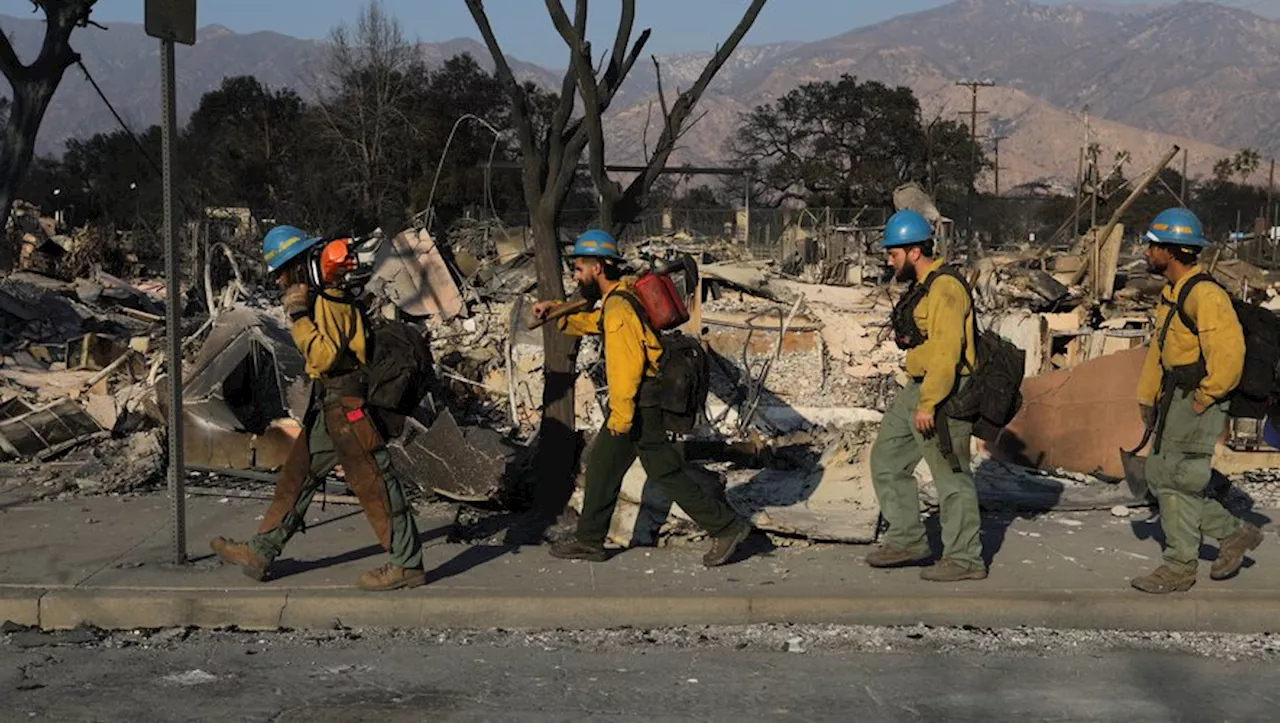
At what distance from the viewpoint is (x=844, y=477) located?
282 inches

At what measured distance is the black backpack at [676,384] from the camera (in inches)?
234

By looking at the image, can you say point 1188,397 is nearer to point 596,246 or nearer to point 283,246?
point 596,246

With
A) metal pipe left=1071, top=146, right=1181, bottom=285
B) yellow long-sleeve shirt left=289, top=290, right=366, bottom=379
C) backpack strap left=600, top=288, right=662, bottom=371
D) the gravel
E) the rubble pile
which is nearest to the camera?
the gravel

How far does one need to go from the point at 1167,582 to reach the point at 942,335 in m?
1.56

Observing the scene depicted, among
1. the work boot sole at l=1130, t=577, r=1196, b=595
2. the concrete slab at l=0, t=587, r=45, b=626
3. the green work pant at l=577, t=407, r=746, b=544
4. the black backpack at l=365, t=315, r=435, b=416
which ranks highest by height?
the black backpack at l=365, t=315, r=435, b=416

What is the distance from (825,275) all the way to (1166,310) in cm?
1695

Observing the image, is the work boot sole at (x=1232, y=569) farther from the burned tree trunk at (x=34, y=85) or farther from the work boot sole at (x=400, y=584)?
the burned tree trunk at (x=34, y=85)

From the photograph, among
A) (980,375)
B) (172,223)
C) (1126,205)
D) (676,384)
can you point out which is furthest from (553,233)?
(1126,205)

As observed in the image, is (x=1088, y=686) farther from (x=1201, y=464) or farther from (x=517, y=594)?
(x=517, y=594)

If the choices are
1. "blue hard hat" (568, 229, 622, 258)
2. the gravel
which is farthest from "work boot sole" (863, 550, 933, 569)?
"blue hard hat" (568, 229, 622, 258)

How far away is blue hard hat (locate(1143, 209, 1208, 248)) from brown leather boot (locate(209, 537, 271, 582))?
14.4 ft

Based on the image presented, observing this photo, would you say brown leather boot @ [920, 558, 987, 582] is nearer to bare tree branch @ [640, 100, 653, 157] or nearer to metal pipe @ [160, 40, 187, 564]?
bare tree branch @ [640, 100, 653, 157]

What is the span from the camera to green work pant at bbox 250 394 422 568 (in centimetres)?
565

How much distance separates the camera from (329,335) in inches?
215
